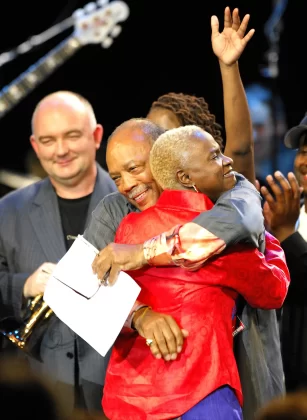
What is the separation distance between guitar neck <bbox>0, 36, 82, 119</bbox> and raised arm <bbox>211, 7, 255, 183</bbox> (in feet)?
13.4

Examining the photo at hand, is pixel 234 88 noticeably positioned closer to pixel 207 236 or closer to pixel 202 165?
pixel 202 165

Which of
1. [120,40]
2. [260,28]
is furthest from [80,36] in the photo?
[260,28]

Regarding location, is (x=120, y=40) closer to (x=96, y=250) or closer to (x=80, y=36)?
(x=80, y=36)

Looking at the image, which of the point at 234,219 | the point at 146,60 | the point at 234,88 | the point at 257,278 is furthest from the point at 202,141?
the point at 146,60

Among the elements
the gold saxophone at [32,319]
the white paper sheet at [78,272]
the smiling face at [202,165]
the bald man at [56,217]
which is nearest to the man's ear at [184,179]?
the smiling face at [202,165]

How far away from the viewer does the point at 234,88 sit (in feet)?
9.29

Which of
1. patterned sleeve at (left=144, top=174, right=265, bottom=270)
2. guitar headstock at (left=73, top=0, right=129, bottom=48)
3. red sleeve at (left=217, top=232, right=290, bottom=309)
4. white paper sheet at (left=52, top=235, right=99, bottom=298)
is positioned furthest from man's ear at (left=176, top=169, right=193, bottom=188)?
guitar headstock at (left=73, top=0, right=129, bottom=48)

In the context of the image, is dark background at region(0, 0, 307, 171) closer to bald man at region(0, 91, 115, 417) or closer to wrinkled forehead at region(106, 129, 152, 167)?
bald man at region(0, 91, 115, 417)

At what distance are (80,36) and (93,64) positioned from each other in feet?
3.91

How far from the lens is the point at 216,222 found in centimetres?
223

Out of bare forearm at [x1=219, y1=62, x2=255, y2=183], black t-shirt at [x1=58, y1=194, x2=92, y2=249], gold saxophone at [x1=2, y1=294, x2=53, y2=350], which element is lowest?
gold saxophone at [x1=2, y1=294, x2=53, y2=350]

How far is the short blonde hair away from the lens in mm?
2338

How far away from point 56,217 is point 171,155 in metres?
1.60

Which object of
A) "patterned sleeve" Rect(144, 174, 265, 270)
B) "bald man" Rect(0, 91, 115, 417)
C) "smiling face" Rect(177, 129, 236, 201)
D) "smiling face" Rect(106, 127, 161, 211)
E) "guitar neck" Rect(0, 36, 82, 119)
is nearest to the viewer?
"patterned sleeve" Rect(144, 174, 265, 270)
